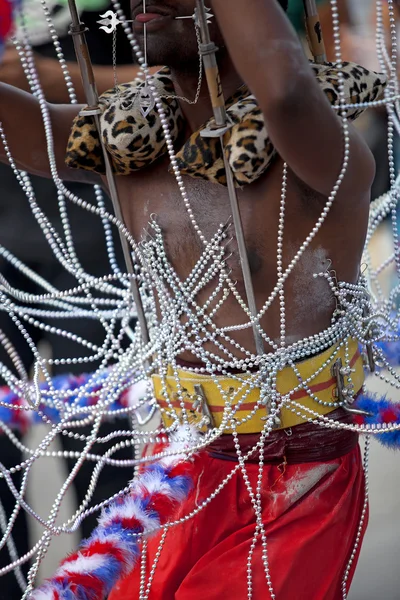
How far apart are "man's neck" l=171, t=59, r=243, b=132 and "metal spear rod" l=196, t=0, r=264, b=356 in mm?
135

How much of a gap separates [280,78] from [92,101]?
40 centimetres

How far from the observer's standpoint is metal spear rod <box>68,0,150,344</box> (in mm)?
1319

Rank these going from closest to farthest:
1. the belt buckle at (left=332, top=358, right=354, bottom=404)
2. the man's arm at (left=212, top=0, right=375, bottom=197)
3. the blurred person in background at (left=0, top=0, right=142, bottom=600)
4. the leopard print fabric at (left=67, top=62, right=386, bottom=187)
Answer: the man's arm at (left=212, top=0, right=375, bottom=197), the leopard print fabric at (left=67, top=62, right=386, bottom=187), the belt buckle at (left=332, top=358, right=354, bottom=404), the blurred person in background at (left=0, top=0, right=142, bottom=600)

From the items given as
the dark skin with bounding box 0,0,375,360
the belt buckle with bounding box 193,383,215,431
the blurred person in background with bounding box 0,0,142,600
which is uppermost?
the dark skin with bounding box 0,0,375,360

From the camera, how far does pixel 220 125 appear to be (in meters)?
1.23

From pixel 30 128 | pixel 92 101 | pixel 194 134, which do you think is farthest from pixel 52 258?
pixel 194 134

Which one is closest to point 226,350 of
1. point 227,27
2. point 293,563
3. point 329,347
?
point 329,347

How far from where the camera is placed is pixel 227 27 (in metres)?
1.11

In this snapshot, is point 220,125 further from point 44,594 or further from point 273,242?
point 44,594

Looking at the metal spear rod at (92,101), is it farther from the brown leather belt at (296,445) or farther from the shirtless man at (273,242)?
the brown leather belt at (296,445)

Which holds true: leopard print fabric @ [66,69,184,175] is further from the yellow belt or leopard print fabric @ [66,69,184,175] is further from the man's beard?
the yellow belt

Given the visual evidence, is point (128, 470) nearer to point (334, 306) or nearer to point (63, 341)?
point (63, 341)

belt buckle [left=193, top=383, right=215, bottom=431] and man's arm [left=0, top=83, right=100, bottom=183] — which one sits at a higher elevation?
man's arm [left=0, top=83, right=100, bottom=183]

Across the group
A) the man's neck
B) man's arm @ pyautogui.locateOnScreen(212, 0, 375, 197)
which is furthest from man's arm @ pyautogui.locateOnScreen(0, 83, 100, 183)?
man's arm @ pyautogui.locateOnScreen(212, 0, 375, 197)
